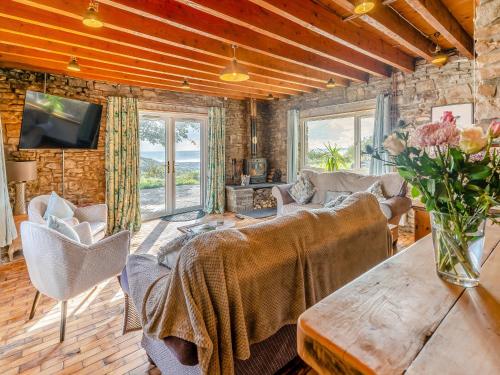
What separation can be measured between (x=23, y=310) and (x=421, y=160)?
9.99ft

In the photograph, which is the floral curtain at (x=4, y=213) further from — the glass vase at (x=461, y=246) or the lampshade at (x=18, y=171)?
the glass vase at (x=461, y=246)

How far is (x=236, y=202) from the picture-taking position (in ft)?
19.2

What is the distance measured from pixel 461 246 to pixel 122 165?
4797 mm

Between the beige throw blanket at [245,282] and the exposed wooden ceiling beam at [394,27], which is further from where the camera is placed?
the exposed wooden ceiling beam at [394,27]

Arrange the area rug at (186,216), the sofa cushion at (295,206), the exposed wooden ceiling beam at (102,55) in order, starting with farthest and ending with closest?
the area rug at (186,216), the sofa cushion at (295,206), the exposed wooden ceiling beam at (102,55)

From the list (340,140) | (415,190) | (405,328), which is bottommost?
(405,328)

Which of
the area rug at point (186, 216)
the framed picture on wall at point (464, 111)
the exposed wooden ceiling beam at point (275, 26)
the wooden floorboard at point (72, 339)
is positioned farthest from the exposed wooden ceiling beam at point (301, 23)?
the area rug at point (186, 216)

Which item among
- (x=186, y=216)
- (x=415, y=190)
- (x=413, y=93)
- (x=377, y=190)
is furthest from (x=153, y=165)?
(x=415, y=190)

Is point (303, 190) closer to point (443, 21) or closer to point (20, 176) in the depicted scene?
point (443, 21)

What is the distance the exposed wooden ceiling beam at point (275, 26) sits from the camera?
219cm

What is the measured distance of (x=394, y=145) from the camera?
82 cm

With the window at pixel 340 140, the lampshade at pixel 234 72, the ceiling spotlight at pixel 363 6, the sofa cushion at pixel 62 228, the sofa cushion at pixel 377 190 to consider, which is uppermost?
the ceiling spotlight at pixel 363 6

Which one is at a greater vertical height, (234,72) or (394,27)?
(394,27)

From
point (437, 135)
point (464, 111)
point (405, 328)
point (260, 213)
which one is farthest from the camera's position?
point (260, 213)
